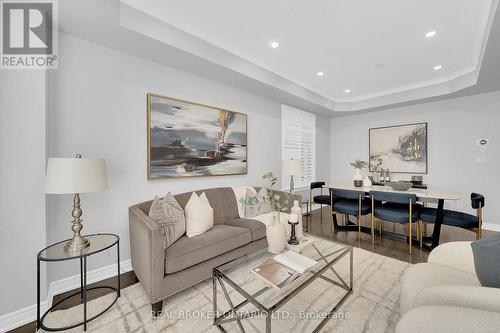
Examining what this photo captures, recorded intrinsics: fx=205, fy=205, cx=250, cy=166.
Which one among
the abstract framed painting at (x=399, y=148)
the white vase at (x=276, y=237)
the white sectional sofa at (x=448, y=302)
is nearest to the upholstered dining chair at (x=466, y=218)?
the white sectional sofa at (x=448, y=302)

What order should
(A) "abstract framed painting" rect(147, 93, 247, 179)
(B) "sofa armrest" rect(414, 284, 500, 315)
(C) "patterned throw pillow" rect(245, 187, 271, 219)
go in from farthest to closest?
(C) "patterned throw pillow" rect(245, 187, 271, 219)
(A) "abstract framed painting" rect(147, 93, 247, 179)
(B) "sofa armrest" rect(414, 284, 500, 315)

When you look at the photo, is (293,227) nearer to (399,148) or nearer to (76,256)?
(76,256)

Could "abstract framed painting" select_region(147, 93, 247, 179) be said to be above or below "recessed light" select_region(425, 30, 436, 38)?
below

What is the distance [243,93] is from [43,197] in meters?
3.08

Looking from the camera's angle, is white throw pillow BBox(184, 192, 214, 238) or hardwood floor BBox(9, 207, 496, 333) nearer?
hardwood floor BBox(9, 207, 496, 333)

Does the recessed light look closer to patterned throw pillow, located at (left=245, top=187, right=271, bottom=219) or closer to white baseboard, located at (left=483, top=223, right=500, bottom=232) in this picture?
patterned throw pillow, located at (left=245, top=187, right=271, bottom=219)

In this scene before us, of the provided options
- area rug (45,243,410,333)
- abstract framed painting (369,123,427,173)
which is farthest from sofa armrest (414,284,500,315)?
abstract framed painting (369,123,427,173)

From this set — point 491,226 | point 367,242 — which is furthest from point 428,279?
point 491,226

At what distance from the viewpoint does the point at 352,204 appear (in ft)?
12.0

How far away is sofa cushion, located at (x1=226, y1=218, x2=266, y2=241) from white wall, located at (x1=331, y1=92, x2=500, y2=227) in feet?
13.7

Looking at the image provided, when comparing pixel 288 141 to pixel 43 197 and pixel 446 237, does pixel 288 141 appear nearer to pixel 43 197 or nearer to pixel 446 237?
pixel 446 237

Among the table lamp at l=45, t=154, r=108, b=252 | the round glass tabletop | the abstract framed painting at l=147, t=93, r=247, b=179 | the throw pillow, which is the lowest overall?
the round glass tabletop

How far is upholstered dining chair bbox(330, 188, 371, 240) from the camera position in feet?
11.3

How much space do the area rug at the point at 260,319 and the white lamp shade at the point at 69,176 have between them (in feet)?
3.65
